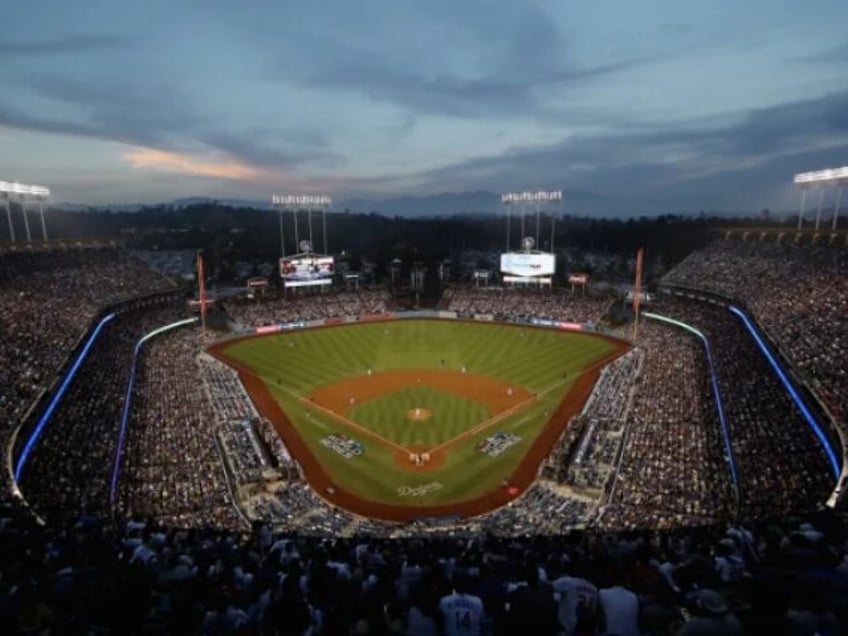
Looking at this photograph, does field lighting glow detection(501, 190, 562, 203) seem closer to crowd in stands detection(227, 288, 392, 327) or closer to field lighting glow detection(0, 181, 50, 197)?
crowd in stands detection(227, 288, 392, 327)

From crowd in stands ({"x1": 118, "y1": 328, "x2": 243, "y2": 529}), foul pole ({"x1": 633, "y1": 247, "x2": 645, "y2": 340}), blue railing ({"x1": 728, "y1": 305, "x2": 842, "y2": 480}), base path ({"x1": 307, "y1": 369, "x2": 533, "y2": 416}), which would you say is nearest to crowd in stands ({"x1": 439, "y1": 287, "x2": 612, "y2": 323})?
foul pole ({"x1": 633, "y1": 247, "x2": 645, "y2": 340})

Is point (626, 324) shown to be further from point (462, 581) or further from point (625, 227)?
point (625, 227)

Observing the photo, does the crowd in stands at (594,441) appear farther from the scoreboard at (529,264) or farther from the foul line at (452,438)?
the scoreboard at (529,264)

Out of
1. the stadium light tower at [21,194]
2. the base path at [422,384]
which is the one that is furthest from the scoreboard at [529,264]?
the stadium light tower at [21,194]

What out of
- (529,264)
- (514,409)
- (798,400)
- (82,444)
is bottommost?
(514,409)

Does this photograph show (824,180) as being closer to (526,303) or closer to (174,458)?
(526,303)

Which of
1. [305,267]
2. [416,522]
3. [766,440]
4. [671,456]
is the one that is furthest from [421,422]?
[305,267]
